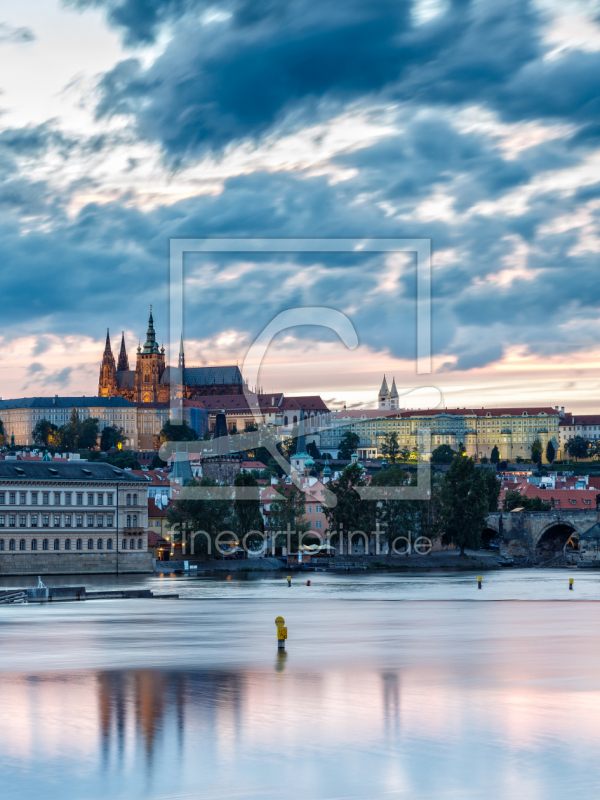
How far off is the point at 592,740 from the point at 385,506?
300 feet

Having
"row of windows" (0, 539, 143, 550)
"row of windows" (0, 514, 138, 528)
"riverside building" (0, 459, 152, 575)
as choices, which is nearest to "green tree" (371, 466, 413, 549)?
"riverside building" (0, 459, 152, 575)

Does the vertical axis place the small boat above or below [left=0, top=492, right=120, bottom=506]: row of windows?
below

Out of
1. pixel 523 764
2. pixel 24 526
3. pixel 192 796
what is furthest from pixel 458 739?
pixel 24 526

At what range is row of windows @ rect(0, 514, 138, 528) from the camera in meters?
86.5

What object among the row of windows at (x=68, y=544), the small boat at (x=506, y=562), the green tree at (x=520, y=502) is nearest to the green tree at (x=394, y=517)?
the small boat at (x=506, y=562)

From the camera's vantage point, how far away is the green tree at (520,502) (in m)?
140

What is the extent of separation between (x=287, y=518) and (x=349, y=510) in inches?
221

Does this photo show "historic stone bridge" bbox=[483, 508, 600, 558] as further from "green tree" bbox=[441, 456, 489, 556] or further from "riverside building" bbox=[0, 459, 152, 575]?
"riverside building" bbox=[0, 459, 152, 575]

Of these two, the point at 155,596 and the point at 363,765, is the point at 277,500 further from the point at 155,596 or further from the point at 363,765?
the point at 363,765

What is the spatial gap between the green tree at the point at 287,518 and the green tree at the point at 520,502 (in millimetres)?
39282

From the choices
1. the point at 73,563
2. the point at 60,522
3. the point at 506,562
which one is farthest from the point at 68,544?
the point at 506,562

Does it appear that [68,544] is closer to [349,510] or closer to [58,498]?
[58,498]

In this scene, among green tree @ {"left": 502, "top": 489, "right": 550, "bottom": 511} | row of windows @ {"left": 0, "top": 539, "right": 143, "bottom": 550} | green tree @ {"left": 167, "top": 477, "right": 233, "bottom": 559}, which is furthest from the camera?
green tree @ {"left": 502, "top": 489, "right": 550, "bottom": 511}

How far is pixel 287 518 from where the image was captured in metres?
103
